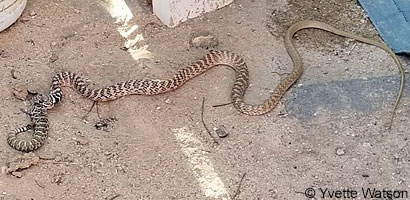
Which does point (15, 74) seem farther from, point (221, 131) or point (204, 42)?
point (221, 131)

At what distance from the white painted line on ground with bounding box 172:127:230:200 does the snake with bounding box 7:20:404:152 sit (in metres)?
0.46

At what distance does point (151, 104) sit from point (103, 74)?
52 centimetres

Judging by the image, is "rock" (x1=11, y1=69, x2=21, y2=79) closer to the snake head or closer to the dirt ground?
the dirt ground

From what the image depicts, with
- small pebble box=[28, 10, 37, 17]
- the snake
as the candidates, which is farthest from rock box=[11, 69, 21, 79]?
small pebble box=[28, 10, 37, 17]

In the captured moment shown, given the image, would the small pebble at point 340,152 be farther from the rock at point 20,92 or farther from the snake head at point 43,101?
the rock at point 20,92

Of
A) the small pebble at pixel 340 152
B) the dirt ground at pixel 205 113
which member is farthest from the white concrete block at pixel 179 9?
the small pebble at pixel 340 152

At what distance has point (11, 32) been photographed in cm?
589

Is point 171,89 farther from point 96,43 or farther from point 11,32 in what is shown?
point 11,32

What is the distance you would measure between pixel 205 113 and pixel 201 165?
1.84 ft

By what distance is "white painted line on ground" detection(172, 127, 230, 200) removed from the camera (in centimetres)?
453

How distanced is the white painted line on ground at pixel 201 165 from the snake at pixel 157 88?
1.50 ft

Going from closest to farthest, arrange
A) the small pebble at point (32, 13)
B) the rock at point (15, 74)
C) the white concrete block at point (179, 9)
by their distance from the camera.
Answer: the rock at point (15, 74), the white concrete block at point (179, 9), the small pebble at point (32, 13)

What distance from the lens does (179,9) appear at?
237 inches

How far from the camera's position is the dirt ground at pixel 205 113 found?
180 inches
